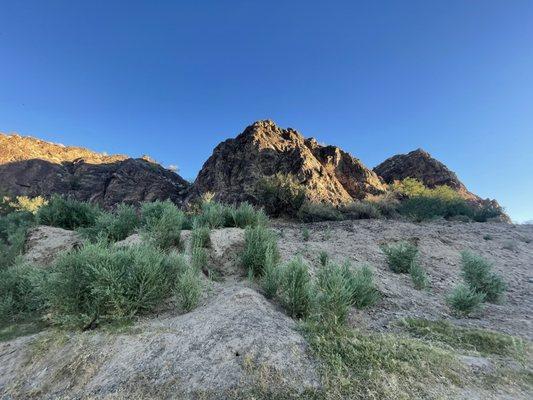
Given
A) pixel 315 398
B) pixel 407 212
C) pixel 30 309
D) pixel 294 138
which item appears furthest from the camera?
pixel 294 138

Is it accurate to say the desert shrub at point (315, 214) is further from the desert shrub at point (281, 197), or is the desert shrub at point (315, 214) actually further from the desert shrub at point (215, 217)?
the desert shrub at point (215, 217)

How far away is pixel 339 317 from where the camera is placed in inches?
147

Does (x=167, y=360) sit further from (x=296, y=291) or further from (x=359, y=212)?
(x=359, y=212)

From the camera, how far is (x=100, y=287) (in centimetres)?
381

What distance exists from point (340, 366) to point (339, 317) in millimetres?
934

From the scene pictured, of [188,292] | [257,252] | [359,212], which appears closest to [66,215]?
[257,252]

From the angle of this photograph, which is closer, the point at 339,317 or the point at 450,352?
the point at 450,352

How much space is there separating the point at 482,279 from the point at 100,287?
6.68 m

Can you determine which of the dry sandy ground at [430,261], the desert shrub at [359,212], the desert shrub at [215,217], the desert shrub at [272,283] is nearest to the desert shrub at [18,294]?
the desert shrub at [272,283]

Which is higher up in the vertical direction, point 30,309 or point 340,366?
point 340,366

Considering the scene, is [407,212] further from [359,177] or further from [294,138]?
[294,138]

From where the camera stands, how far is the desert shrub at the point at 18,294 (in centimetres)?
469

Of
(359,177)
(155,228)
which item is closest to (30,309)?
(155,228)

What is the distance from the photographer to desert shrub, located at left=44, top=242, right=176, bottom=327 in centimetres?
384
